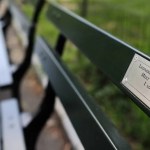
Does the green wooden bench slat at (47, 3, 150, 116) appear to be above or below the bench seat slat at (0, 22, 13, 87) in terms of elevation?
above

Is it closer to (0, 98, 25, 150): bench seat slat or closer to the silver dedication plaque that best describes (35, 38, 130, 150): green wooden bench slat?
the silver dedication plaque

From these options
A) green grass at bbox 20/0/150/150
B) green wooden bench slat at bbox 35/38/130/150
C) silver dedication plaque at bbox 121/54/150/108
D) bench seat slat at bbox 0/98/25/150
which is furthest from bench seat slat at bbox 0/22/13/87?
silver dedication plaque at bbox 121/54/150/108

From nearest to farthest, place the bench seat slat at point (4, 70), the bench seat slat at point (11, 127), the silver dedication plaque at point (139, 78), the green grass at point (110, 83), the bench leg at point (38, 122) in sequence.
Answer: the silver dedication plaque at point (139, 78)
the bench seat slat at point (11, 127)
the bench leg at point (38, 122)
the bench seat slat at point (4, 70)
the green grass at point (110, 83)

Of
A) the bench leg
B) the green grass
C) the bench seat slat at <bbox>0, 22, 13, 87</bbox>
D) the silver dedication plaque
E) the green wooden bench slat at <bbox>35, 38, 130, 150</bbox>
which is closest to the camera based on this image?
the silver dedication plaque

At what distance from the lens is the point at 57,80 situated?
5.58 feet

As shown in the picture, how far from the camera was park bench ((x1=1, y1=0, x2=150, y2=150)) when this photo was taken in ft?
3.29

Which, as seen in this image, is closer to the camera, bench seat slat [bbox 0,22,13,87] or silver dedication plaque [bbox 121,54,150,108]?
silver dedication plaque [bbox 121,54,150,108]

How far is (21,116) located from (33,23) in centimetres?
111

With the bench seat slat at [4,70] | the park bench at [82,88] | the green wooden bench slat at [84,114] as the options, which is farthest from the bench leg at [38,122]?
the bench seat slat at [4,70]

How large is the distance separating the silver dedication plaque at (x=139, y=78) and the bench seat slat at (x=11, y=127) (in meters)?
0.71

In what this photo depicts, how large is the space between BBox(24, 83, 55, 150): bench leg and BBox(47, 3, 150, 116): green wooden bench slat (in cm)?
36

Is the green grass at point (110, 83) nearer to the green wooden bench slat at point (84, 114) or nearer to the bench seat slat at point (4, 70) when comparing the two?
the bench seat slat at point (4, 70)

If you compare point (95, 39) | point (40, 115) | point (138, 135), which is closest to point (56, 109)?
point (138, 135)

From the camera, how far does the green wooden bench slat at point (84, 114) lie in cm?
105
